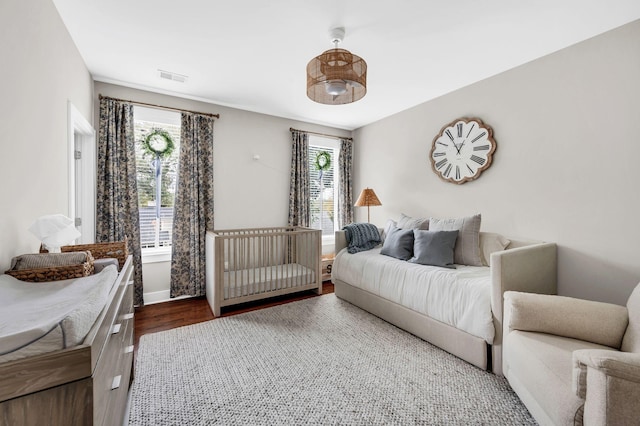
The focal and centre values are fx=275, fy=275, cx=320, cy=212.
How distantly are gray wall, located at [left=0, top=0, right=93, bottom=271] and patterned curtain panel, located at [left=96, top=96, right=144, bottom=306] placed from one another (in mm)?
787

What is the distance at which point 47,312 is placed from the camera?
2.82 ft

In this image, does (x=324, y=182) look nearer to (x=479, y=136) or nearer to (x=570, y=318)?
(x=479, y=136)

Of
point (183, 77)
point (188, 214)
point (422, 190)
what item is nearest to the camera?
point (183, 77)

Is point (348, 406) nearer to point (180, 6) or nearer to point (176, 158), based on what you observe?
point (180, 6)

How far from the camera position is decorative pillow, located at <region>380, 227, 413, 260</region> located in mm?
3008

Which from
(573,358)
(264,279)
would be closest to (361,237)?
(264,279)

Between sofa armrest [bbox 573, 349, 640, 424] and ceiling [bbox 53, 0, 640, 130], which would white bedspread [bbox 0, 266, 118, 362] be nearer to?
sofa armrest [bbox 573, 349, 640, 424]

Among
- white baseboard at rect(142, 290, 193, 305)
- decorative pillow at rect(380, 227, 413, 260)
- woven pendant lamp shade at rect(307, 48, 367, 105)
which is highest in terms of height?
woven pendant lamp shade at rect(307, 48, 367, 105)

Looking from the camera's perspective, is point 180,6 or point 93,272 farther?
point 180,6

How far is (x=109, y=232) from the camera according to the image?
305 cm

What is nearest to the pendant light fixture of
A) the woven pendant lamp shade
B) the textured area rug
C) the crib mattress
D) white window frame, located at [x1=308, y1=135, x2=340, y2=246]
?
the woven pendant lamp shade

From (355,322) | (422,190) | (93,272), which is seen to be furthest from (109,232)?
(422,190)

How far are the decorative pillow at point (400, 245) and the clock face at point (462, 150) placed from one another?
3.18 ft

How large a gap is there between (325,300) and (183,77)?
3.06 metres
